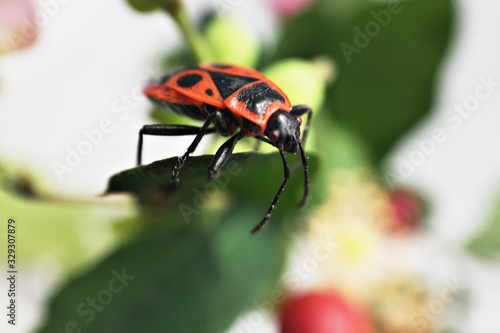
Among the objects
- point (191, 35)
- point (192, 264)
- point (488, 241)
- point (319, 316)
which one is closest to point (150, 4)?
point (191, 35)

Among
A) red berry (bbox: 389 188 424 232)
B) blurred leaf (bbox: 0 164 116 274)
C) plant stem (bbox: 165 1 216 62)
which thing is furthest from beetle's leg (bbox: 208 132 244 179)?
red berry (bbox: 389 188 424 232)

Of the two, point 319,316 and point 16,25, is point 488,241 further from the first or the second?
point 16,25

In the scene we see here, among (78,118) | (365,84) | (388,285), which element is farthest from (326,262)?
(78,118)

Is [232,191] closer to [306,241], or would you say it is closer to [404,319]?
[306,241]

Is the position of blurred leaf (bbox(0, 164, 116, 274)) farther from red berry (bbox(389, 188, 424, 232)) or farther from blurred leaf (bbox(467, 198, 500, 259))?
blurred leaf (bbox(467, 198, 500, 259))

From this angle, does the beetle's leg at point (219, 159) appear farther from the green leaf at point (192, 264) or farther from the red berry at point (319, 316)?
the red berry at point (319, 316)

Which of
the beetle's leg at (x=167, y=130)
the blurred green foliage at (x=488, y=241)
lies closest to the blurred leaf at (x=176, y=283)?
the beetle's leg at (x=167, y=130)
